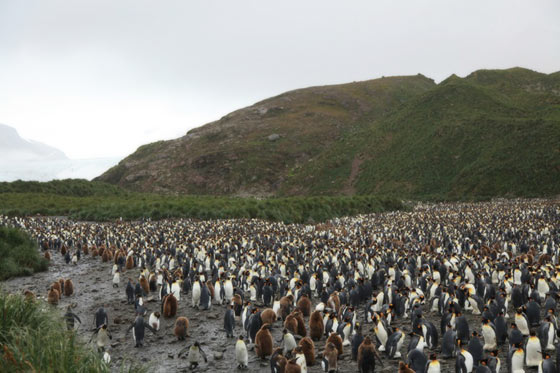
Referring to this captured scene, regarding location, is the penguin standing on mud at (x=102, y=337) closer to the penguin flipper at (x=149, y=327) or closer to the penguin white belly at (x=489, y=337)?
the penguin flipper at (x=149, y=327)

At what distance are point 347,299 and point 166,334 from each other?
5.33m

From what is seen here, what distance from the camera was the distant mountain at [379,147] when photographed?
54859 mm

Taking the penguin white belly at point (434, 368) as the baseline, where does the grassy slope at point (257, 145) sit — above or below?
above

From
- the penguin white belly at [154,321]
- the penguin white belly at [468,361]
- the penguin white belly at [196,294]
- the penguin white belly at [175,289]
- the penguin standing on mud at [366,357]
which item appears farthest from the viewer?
the penguin white belly at [175,289]

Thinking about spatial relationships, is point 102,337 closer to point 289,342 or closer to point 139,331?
point 139,331

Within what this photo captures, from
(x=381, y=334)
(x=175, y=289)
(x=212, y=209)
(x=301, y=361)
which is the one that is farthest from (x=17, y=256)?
(x=212, y=209)

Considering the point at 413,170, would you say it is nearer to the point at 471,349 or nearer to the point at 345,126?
the point at 345,126

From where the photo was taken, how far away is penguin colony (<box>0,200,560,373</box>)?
8555 mm

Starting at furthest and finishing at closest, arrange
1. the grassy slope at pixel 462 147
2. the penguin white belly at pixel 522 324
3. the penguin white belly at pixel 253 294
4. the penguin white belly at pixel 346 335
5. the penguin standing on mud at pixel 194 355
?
the grassy slope at pixel 462 147, the penguin white belly at pixel 253 294, the penguin white belly at pixel 346 335, the penguin white belly at pixel 522 324, the penguin standing on mud at pixel 194 355

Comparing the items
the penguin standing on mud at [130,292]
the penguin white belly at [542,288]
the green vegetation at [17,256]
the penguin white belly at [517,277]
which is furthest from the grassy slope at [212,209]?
the penguin white belly at [542,288]

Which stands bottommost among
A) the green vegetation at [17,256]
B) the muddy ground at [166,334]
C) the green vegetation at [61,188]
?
the muddy ground at [166,334]

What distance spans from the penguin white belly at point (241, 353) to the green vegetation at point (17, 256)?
14713mm

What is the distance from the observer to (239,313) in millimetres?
12312

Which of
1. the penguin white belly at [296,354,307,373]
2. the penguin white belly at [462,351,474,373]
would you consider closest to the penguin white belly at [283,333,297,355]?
the penguin white belly at [296,354,307,373]
